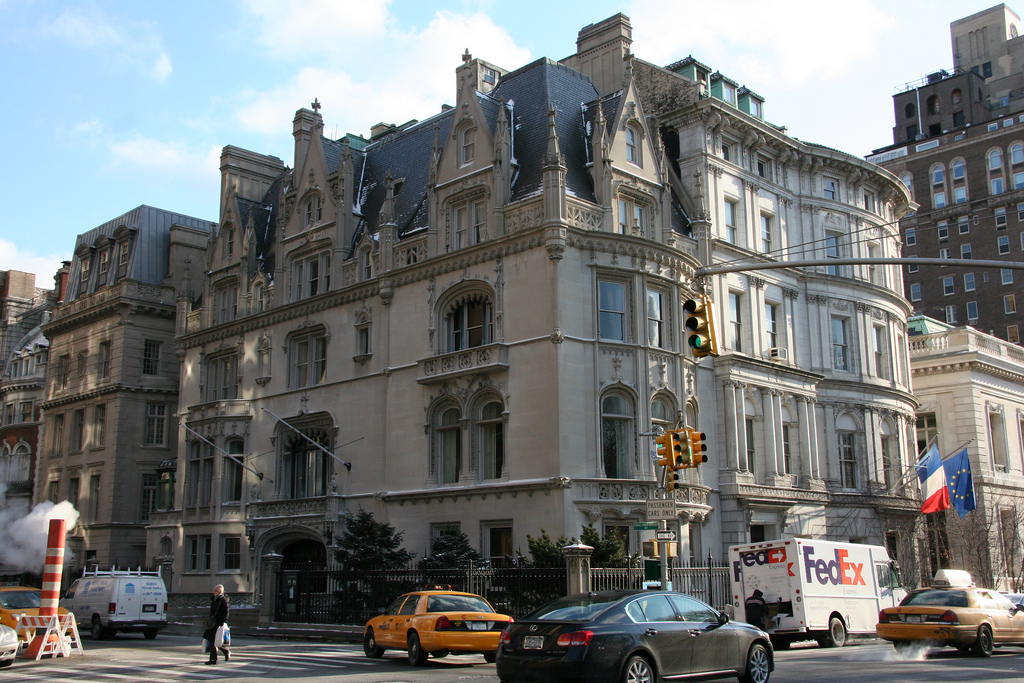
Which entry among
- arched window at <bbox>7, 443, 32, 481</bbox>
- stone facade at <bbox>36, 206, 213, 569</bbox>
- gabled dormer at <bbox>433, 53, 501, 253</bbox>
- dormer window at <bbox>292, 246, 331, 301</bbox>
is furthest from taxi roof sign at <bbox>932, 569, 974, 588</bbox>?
arched window at <bbox>7, 443, 32, 481</bbox>

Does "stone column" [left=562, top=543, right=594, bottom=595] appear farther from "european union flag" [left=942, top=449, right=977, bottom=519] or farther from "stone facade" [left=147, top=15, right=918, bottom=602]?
"european union flag" [left=942, top=449, right=977, bottom=519]

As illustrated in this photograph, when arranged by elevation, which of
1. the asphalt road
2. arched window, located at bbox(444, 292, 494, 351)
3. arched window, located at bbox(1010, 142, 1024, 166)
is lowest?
the asphalt road

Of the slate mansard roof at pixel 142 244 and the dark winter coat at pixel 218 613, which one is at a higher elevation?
the slate mansard roof at pixel 142 244

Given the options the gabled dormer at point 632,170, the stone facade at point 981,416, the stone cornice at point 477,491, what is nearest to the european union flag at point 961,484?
the stone facade at point 981,416

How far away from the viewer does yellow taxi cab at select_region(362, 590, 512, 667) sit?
68.1 ft

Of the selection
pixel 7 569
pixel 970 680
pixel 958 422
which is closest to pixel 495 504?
pixel 970 680

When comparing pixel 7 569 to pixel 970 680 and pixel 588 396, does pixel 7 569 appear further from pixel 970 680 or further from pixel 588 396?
pixel 970 680

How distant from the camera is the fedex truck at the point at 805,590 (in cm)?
2489

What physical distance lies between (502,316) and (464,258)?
3.09 meters

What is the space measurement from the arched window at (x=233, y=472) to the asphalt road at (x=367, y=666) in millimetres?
18852

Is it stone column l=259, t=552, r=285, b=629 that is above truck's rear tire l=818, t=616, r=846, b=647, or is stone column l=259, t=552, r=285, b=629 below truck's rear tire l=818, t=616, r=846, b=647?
above

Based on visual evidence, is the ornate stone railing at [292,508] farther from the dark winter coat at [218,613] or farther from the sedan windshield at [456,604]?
the sedan windshield at [456,604]

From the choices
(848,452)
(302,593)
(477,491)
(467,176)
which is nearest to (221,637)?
(302,593)

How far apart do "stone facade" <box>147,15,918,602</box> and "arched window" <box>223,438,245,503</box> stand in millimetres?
171
